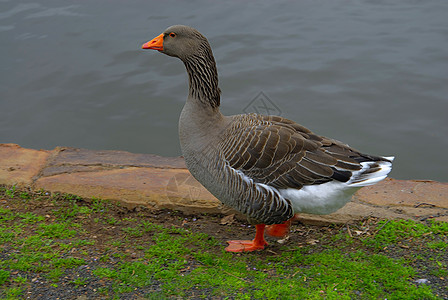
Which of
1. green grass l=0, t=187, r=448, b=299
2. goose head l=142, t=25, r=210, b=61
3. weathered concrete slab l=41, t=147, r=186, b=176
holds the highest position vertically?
goose head l=142, t=25, r=210, b=61

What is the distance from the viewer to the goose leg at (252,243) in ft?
15.0

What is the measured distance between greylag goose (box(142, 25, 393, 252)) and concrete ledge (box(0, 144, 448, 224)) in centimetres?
71

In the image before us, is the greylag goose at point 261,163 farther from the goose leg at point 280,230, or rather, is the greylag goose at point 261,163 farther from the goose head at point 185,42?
the goose leg at point 280,230

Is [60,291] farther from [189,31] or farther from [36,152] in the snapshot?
[36,152]

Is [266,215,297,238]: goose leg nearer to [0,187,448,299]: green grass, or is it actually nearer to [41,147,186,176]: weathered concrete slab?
[0,187,448,299]: green grass

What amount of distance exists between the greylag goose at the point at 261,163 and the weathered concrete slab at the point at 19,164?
2.21 m

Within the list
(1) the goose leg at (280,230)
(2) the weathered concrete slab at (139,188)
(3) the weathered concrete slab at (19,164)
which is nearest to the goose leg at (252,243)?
(1) the goose leg at (280,230)

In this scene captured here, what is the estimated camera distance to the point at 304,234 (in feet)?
16.0

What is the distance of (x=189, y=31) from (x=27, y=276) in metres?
2.60

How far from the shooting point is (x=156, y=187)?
18.0ft

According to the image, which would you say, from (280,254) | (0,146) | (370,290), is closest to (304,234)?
(280,254)

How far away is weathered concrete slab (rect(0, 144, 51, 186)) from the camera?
5.54m

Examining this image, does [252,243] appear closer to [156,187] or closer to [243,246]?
[243,246]

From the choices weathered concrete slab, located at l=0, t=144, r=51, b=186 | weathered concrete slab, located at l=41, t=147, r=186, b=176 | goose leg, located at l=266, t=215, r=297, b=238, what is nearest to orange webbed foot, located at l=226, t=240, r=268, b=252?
goose leg, located at l=266, t=215, r=297, b=238
